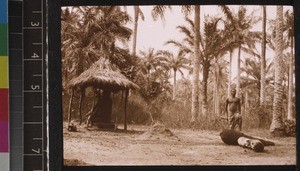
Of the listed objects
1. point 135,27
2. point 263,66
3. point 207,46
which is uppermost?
point 135,27

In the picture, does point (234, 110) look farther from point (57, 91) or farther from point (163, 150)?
point (57, 91)

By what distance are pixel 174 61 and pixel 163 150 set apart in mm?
483

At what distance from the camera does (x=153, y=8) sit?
118 inches

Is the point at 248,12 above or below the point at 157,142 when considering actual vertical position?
above

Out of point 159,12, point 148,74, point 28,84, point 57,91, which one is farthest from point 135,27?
point 28,84

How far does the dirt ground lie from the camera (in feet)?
9.87

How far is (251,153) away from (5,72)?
4.53 feet

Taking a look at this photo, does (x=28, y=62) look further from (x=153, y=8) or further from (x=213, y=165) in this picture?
(x=213, y=165)

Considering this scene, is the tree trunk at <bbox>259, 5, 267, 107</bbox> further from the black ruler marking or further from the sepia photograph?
the black ruler marking

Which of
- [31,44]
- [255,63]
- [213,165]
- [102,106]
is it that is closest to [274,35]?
[255,63]

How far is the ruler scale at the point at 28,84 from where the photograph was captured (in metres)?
2.99

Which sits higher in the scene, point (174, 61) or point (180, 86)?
point (174, 61)

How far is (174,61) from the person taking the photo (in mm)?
3029

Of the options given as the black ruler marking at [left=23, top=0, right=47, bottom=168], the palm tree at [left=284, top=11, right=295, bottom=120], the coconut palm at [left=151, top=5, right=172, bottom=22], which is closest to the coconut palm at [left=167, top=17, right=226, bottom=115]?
the coconut palm at [left=151, top=5, right=172, bottom=22]
